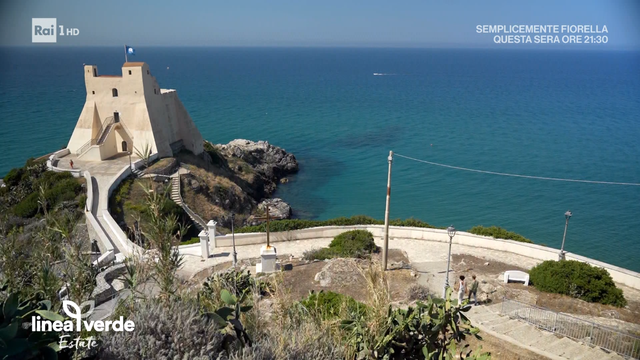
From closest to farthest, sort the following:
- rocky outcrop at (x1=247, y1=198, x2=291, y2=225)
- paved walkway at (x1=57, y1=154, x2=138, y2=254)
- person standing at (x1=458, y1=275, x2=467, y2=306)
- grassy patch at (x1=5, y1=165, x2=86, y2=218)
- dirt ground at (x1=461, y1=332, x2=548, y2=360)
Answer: dirt ground at (x1=461, y1=332, x2=548, y2=360) < person standing at (x1=458, y1=275, x2=467, y2=306) < paved walkway at (x1=57, y1=154, x2=138, y2=254) < grassy patch at (x1=5, y1=165, x2=86, y2=218) < rocky outcrop at (x1=247, y1=198, x2=291, y2=225)

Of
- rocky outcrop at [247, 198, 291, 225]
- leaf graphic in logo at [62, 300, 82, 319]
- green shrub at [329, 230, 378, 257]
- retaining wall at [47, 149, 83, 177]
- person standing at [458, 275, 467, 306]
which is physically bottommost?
rocky outcrop at [247, 198, 291, 225]

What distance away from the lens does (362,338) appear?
24.5 ft

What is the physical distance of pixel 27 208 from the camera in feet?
89.0

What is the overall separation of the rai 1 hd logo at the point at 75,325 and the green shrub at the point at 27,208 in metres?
24.1

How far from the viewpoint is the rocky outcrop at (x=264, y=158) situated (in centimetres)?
4730

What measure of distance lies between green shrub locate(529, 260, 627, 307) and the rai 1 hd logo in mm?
14896

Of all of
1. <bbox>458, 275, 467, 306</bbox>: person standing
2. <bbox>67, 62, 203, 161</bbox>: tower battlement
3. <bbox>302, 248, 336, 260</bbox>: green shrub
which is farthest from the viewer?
<bbox>67, 62, 203, 161</bbox>: tower battlement

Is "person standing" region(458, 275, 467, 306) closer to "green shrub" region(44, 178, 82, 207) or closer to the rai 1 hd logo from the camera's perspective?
the rai 1 hd logo

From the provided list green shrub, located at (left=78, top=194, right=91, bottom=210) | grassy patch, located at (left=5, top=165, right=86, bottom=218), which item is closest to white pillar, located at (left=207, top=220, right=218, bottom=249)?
green shrub, located at (left=78, top=194, right=91, bottom=210)

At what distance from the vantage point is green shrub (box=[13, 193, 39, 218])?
1058 inches

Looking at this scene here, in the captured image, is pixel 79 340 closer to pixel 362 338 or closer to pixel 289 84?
pixel 362 338

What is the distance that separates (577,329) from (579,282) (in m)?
4.37

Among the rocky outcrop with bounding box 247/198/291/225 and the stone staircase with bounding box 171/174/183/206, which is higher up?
the stone staircase with bounding box 171/174/183/206

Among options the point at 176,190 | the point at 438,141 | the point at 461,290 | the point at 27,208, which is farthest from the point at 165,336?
the point at 438,141
